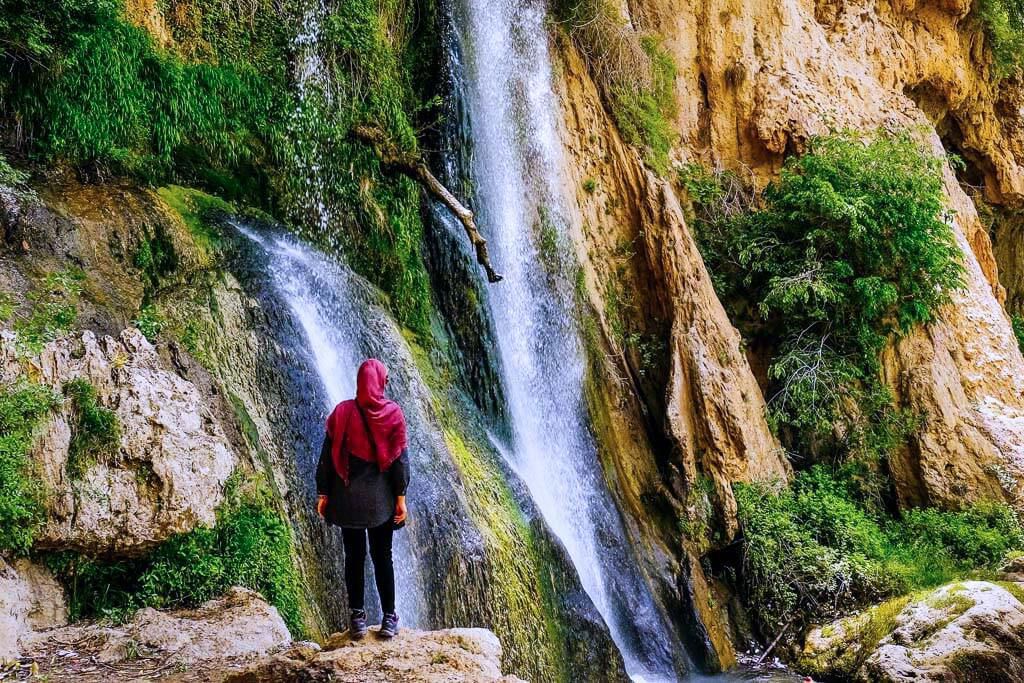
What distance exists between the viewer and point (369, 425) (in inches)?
177

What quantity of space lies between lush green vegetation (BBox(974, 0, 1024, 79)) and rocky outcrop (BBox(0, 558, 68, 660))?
1818cm

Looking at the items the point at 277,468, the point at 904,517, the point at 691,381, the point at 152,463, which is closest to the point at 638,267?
the point at 691,381

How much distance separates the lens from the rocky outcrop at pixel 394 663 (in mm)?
3949

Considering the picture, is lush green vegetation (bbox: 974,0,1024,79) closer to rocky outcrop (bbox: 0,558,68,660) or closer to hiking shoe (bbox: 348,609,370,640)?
hiking shoe (bbox: 348,609,370,640)

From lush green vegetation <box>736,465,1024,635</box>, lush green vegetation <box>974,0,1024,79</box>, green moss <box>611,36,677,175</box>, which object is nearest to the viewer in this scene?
lush green vegetation <box>736,465,1024,635</box>

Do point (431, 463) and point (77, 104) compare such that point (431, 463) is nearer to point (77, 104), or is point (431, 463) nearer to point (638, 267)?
point (77, 104)

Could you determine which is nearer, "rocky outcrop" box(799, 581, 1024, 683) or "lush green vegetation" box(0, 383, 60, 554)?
"lush green vegetation" box(0, 383, 60, 554)

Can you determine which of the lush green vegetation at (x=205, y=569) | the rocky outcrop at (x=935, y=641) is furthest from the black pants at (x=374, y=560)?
the rocky outcrop at (x=935, y=641)

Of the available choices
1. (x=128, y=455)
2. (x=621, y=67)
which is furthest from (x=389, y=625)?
(x=621, y=67)

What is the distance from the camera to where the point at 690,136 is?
13.7m

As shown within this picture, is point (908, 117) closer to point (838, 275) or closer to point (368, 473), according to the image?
point (838, 275)

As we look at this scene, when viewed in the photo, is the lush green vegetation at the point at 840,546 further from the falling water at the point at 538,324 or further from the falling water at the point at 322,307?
the falling water at the point at 322,307

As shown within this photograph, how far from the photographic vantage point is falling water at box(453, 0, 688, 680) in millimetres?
9133

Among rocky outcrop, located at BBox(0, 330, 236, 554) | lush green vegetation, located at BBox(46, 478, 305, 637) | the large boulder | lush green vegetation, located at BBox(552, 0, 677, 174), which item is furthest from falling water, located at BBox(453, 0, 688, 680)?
the large boulder
